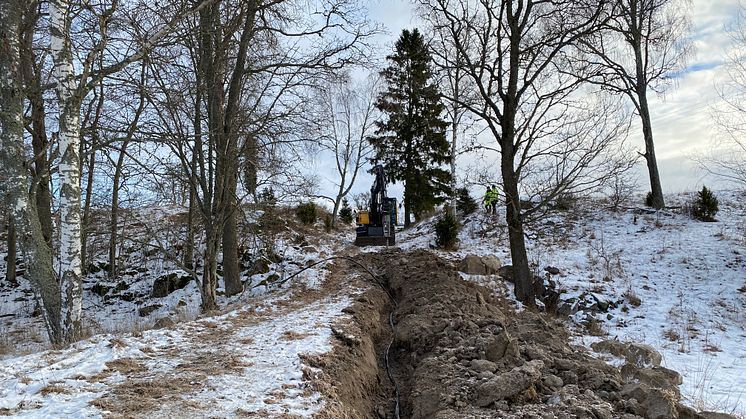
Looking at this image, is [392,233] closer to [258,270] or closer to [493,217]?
[493,217]

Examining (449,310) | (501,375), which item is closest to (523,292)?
(449,310)

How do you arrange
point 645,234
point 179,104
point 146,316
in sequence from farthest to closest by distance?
point 645,234
point 146,316
point 179,104

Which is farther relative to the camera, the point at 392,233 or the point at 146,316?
the point at 392,233

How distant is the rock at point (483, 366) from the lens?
4602 mm

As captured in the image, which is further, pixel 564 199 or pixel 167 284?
pixel 167 284

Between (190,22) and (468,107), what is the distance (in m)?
5.64

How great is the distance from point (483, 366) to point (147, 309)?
10.3 meters

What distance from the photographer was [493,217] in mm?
17250

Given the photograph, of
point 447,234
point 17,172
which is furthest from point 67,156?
point 447,234

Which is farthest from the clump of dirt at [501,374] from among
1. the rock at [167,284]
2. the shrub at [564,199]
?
the rock at [167,284]

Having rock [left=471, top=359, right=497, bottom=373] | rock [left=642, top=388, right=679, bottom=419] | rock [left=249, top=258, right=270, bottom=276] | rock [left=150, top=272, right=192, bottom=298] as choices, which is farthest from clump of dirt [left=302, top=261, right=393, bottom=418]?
rock [left=150, top=272, right=192, bottom=298]

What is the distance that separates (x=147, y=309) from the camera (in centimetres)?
1198

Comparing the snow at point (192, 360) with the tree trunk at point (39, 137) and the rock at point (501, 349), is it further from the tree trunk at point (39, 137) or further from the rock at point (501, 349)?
the tree trunk at point (39, 137)

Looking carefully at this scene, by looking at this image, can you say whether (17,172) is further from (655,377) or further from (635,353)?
(635,353)
